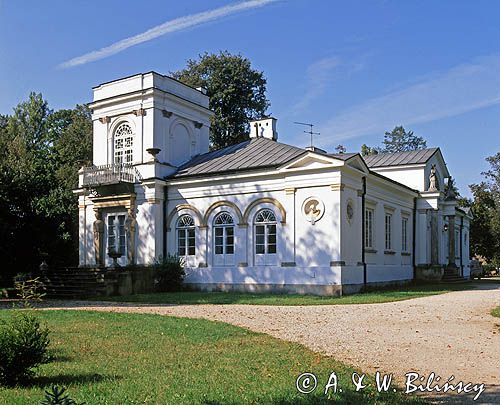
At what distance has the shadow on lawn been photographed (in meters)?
6.51

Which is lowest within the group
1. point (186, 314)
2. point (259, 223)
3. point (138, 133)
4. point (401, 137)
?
point (186, 314)

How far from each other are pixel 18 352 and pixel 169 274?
1724cm

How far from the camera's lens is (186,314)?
46.5 ft

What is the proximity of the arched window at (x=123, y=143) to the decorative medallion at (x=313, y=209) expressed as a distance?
9.69 metres

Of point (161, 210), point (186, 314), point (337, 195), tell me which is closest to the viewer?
point (186, 314)

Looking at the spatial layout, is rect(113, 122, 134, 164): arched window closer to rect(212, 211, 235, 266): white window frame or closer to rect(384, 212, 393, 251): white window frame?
rect(212, 211, 235, 266): white window frame

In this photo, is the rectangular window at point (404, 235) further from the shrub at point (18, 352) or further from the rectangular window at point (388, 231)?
the shrub at point (18, 352)

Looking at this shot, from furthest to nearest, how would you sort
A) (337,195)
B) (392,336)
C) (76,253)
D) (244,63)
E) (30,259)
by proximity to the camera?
(244,63) < (76,253) < (30,259) < (337,195) < (392,336)

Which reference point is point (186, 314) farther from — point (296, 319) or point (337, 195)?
point (337, 195)

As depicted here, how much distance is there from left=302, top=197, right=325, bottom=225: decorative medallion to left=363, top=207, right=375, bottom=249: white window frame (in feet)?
11.7

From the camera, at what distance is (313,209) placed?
20.9 metres

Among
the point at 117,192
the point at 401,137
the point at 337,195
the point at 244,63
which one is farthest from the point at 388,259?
the point at 401,137

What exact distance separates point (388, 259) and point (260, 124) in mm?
9489

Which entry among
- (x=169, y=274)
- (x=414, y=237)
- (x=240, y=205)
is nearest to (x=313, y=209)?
(x=240, y=205)
